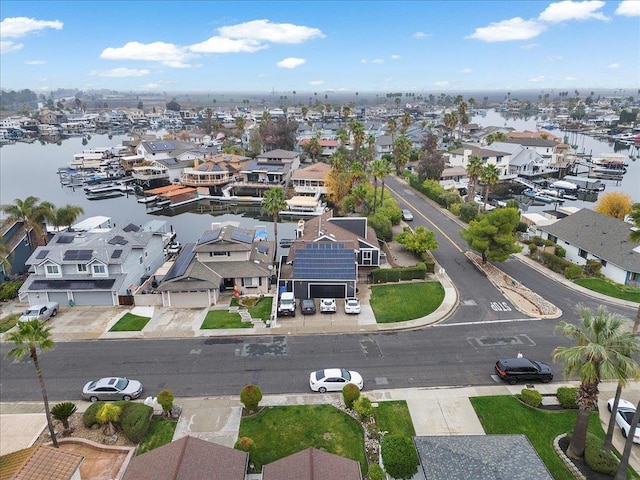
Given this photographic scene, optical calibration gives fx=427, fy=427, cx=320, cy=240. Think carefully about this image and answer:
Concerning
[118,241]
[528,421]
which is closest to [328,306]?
[528,421]

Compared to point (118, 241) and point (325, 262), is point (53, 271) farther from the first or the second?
point (325, 262)

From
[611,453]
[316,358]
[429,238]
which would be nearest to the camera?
[611,453]

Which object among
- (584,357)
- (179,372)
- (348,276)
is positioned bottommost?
(179,372)

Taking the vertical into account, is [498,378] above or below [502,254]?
below

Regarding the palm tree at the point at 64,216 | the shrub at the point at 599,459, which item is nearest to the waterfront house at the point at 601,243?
the shrub at the point at 599,459

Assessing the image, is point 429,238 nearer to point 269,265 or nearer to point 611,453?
point 269,265

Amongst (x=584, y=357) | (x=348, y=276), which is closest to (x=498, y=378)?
(x=584, y=357)

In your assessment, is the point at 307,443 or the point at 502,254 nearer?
the point at 307,443
